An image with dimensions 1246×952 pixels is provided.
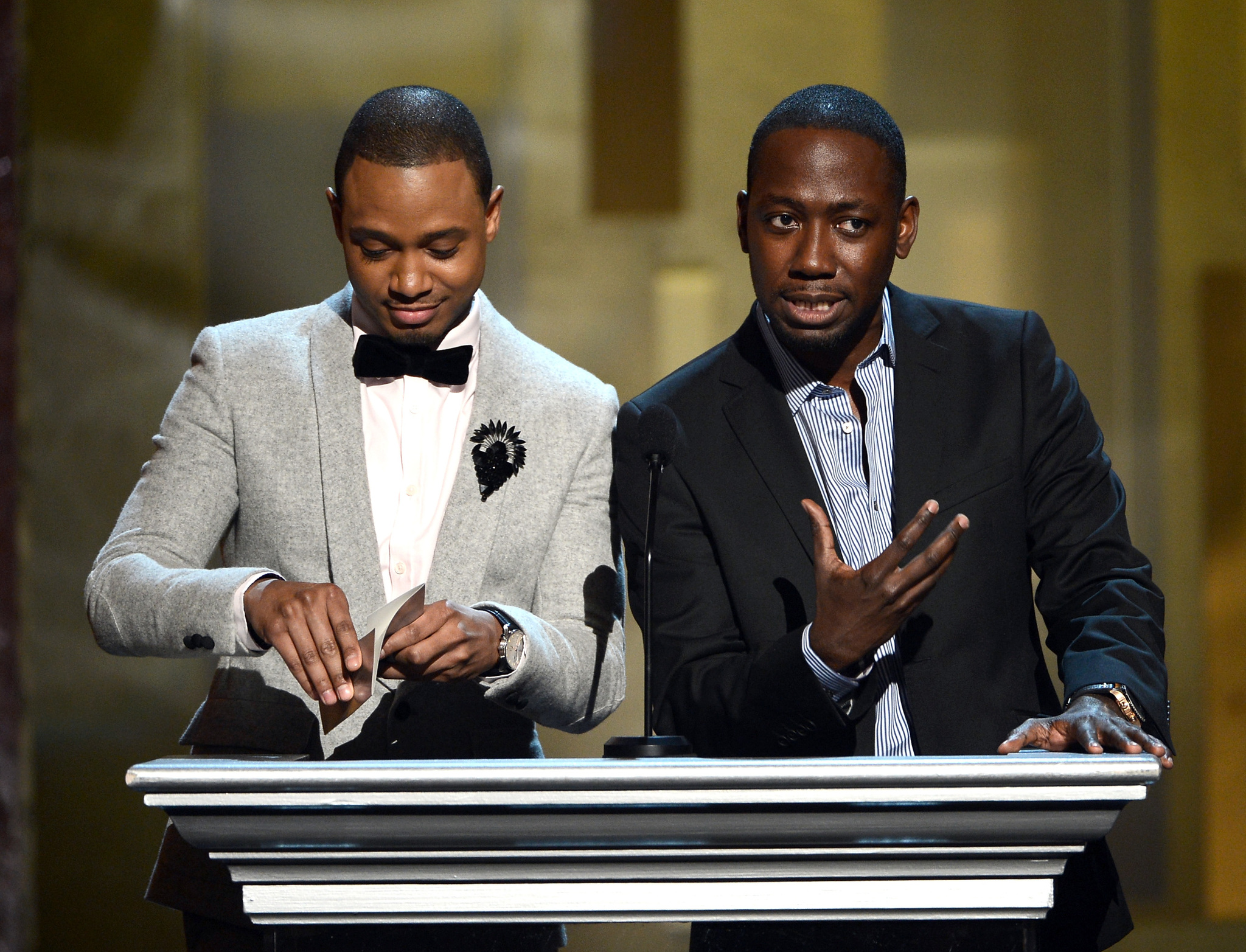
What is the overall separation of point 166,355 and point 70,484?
517mm

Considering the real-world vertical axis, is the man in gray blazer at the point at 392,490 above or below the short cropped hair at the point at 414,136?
below

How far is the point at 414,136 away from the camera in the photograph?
2.19 meters

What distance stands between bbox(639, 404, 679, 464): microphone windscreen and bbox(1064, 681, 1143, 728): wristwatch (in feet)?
2.05

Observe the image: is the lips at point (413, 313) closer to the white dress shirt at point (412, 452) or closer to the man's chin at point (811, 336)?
the white dress shirt at point (412, 452)

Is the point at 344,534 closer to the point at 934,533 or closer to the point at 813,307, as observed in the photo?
the point at 813,307

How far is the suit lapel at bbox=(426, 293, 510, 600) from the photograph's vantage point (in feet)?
7.16

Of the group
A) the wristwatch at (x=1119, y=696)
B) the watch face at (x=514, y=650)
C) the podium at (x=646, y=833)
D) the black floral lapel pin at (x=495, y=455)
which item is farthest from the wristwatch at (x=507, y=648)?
the wristwatch at (x=1119, y=696)

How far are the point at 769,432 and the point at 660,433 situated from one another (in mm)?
443

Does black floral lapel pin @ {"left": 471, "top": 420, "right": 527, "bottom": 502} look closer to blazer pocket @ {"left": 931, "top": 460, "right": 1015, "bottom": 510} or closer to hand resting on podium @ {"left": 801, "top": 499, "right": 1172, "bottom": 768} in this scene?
hand resting on podium @ {"left": 801, "top": 499, "right": 1172, "bottom": 768}

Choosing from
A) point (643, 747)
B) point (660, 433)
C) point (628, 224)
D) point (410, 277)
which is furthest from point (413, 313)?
point (628, 224)

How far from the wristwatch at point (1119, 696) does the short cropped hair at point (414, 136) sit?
1.17m

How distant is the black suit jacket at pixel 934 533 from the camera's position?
2.11m

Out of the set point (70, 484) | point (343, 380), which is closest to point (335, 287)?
point (70, 484)

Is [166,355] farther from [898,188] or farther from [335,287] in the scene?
[898,188]
